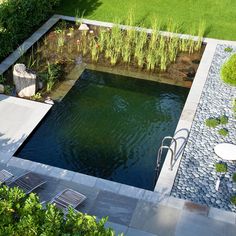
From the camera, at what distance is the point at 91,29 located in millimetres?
15898

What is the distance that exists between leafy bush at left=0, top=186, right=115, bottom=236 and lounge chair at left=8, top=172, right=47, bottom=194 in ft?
8.83

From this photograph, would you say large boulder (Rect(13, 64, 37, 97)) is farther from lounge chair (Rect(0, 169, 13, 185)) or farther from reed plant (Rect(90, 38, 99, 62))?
lounge chair (Rect(0, 169, 13, 185))

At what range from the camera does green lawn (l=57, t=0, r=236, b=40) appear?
52.7ft

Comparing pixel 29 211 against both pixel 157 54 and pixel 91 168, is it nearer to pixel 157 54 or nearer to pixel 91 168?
pixel 91 168

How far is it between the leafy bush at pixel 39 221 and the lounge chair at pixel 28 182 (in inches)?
106

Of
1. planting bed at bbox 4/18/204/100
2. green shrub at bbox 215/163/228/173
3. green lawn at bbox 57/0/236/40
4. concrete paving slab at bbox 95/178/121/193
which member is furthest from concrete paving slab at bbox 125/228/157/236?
green lawn at bbox 57/0/236/40

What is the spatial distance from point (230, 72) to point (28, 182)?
6.30m

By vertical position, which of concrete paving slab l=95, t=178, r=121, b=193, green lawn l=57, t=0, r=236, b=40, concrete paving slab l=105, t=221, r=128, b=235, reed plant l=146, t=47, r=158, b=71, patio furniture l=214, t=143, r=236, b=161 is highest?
green lawn l=57, t=0, r=236, b=40

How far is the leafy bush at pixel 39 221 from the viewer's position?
605cm

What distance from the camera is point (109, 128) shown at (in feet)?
38.3

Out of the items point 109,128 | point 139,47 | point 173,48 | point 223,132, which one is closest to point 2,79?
point 109,128

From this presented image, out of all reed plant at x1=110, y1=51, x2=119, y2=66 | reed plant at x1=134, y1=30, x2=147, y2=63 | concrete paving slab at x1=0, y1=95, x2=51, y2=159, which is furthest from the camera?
reed plant at x1=110, y1=51, x2=119, y2=66

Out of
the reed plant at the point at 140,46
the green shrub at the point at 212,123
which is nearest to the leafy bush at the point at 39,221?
the green shrub at the point at 212,123

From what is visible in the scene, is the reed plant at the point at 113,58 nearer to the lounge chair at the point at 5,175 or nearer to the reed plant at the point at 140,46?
the reed plant at the point at 140,46
